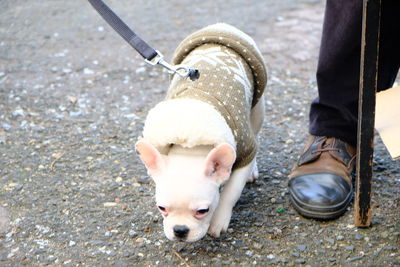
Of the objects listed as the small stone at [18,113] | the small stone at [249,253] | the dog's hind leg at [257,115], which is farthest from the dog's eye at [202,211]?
the small stone at [18,113]

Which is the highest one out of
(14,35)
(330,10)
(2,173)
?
(330,10)

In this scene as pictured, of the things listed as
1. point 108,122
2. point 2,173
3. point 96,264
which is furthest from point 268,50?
point 96,264

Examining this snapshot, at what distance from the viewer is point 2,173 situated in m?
2.49

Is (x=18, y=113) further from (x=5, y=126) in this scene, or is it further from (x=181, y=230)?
(x=181, y=230)

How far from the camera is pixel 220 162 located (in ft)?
5.98

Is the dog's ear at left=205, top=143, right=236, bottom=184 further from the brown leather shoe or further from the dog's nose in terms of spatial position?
the brown leather shoe

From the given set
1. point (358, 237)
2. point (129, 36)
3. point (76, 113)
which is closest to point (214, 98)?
point (129, 36)

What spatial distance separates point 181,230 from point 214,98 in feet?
1.41

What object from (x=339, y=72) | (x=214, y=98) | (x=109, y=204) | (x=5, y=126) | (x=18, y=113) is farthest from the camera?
(x=18, y=113)

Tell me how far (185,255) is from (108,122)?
1.10 m

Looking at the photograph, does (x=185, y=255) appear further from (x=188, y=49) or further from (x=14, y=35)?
(x=14, y=35)

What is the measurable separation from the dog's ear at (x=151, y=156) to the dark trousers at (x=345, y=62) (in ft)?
2.49

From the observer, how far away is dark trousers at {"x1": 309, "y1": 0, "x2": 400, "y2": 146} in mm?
2068

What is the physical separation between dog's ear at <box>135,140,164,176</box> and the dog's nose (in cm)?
18
